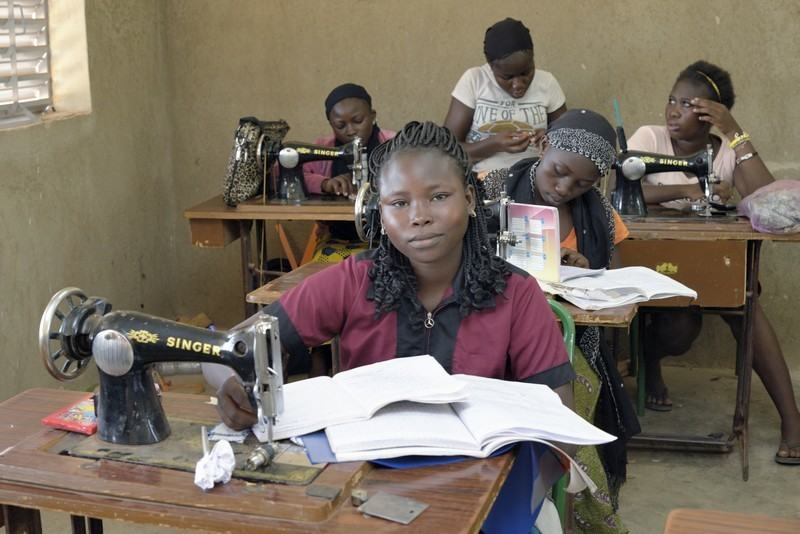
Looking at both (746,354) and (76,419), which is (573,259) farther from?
(76,419)

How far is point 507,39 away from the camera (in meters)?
4.51

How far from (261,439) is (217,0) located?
3.90 metres

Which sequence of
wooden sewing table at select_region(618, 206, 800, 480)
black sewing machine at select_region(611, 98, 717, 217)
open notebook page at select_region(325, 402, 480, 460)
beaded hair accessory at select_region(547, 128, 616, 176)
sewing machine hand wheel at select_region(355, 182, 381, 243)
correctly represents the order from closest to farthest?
open notebook page at select_region(325, 402, 480, 460)
sewing machine hand wheel at select_region(355, 182, 381, 243)
beaded hair accessory at select_region(547, 128, 616, 176)
wooden sewing table at select_region(618, 206, 800, 480)
black sewing machine at select_region(611, 98, 717, 217)

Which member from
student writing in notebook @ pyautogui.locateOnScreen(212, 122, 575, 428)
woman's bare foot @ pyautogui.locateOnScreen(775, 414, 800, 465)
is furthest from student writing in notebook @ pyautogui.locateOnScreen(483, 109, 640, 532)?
woman's bare foot @ pyautogui.locateOnScreen(775, 414, 800, 465)

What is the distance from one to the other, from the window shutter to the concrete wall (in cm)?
16

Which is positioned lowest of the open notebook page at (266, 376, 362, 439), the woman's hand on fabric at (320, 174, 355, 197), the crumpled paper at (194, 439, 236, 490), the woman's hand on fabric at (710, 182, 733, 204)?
the crumpled paper at (194, 439, 236, 490)

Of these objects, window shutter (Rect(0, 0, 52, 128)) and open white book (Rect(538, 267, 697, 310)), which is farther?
window shutter (Rect(0, 0, 52, 128))

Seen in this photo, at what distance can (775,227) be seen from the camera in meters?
3.65

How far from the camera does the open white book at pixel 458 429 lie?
1646mm

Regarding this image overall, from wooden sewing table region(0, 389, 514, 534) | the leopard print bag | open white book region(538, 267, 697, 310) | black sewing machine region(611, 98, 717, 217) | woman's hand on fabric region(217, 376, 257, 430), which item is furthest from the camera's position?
the leopard print bag

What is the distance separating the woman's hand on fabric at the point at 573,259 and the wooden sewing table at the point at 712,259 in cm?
65

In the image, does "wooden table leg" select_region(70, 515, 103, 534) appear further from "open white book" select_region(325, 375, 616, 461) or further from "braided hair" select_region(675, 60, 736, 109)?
"braided hair" select_region(675, 60, 736, 109)

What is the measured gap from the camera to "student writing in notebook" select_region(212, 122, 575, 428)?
6.69ft

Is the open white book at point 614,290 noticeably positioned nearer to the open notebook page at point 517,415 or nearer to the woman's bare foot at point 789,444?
the open notebook page at point 517,415
